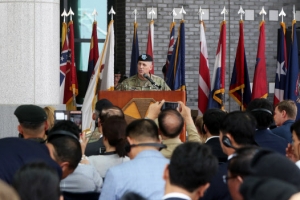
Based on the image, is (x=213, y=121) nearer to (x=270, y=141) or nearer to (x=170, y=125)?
(x=270, y=141)

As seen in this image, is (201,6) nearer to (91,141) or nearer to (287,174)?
(91,141)

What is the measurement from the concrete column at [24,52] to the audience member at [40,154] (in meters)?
5.09

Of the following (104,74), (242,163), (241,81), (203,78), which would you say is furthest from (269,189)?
(241,81)

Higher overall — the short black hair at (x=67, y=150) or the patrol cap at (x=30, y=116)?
the patrol cap at (x=30, y=116)

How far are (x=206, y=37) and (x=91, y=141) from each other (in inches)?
323

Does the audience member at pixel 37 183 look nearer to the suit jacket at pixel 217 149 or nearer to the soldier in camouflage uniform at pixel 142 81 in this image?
the suit jacket at pixel 217 149

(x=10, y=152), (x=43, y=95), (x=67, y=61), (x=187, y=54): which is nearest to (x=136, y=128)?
(x=10, y=152)

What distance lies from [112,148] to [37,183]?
3.00m

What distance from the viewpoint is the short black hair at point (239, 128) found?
20.8 feet

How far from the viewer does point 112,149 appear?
6793 millimetres

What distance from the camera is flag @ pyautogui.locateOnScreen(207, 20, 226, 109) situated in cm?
1373

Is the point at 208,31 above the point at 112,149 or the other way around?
above

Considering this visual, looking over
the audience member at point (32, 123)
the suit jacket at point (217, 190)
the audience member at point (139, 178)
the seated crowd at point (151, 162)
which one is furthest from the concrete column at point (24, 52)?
the suit jacket at point (217, 190)

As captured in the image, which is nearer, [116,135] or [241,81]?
[116,135]
